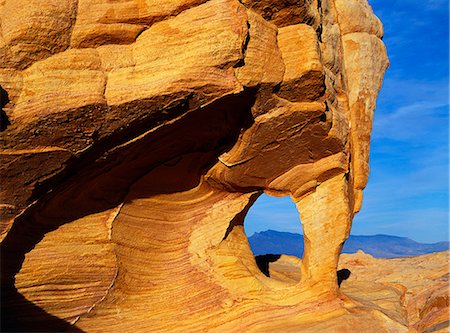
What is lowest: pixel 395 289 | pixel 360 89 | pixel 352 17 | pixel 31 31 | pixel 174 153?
pixel 395 289

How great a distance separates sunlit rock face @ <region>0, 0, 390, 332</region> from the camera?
665 centimetres

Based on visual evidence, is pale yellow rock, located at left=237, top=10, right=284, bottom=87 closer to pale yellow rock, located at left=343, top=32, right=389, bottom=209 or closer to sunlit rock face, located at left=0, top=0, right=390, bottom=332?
sunlit rock face, located at left=0, top=0, right=390, bottom=332

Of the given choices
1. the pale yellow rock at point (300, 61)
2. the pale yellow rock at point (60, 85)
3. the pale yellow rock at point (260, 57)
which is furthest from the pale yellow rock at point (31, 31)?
the pale yellow rock at point (300, 61)

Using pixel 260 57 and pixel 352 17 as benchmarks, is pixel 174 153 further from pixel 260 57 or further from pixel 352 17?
pixel 352 17

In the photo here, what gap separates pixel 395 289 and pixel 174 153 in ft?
25.4

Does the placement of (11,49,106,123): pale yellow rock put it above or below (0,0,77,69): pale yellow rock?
below

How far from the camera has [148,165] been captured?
8.40 metres

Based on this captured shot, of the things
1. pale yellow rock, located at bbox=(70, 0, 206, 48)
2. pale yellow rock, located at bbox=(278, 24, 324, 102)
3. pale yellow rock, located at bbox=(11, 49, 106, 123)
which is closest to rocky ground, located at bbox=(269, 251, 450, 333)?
pale yellow rock, located at bbox=(278, 24, 324, 102)

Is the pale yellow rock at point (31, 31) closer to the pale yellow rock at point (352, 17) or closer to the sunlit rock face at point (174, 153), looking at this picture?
the sunlit rock face at point (174, 153)

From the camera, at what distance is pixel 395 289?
41.4ft

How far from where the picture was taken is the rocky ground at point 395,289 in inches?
361

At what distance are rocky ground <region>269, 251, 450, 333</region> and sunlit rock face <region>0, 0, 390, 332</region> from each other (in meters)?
0.51

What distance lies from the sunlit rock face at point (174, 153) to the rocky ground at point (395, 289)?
513 mm

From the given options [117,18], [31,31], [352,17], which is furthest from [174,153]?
[352,17]
